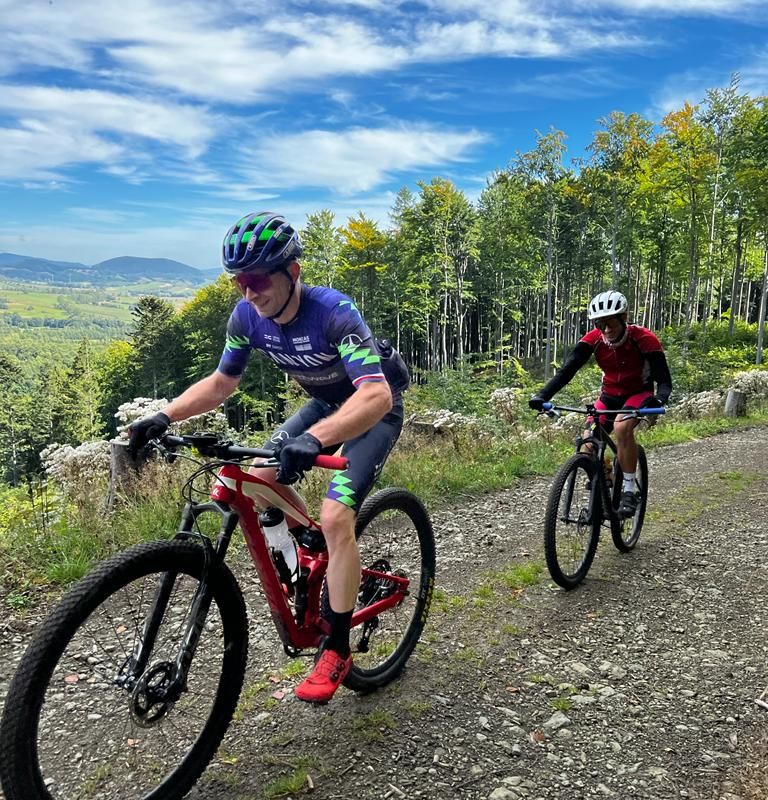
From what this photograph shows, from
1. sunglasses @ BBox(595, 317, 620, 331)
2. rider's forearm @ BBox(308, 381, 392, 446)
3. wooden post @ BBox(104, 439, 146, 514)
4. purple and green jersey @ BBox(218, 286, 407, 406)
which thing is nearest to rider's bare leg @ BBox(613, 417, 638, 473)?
sunglasses @ BBox(595, 317, 620, 331)

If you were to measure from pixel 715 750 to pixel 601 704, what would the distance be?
657 millimetres

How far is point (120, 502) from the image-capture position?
650 centimetres

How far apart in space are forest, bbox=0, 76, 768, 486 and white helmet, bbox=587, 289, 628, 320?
10.7 m

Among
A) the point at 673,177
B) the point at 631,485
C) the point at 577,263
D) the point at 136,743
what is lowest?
the point at 136,743

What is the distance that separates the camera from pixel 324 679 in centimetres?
319

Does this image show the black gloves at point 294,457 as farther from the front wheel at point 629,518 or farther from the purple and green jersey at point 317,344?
the front wheel at point 629,518

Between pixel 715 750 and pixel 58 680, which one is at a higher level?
pixel 58 680

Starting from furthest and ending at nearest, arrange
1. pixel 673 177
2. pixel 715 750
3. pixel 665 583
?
1. pixel 673 177
2. pixel 665 583
3. pixel 715 750

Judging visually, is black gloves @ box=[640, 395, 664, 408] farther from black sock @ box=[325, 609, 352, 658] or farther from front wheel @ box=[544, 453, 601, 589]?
black sock @ box=[325, 609, 352, 658]

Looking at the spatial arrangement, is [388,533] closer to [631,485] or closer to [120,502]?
[631,485]

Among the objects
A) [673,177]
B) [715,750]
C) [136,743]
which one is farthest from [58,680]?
[673,177]

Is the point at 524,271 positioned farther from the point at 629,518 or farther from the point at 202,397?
the point at 202,397

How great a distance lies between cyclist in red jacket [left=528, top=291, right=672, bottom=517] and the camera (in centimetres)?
586

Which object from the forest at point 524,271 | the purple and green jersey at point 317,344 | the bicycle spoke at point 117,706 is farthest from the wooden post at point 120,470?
the forest at point 524,271
